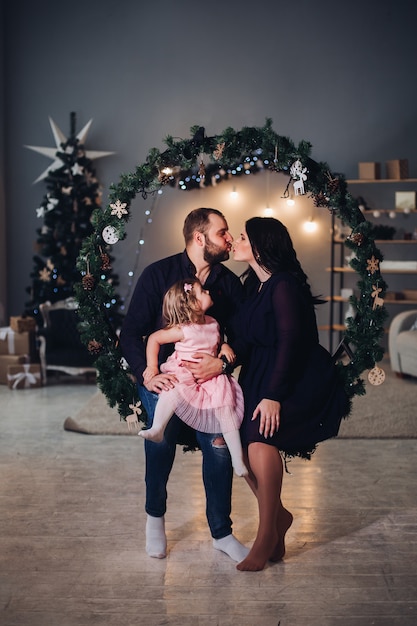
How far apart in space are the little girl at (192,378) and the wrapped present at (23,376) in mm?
4229

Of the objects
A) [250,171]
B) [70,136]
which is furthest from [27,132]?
[250,171]

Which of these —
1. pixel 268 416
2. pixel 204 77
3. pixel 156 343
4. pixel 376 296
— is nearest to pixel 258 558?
pixel 268 416

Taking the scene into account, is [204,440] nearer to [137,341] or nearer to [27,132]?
[137,341]

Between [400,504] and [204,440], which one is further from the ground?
[204,440]

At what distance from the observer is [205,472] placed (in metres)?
3.26

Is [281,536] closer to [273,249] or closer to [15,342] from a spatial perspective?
[273,249]

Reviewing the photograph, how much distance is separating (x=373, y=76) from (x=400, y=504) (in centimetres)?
622

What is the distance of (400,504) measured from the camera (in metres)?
3.98

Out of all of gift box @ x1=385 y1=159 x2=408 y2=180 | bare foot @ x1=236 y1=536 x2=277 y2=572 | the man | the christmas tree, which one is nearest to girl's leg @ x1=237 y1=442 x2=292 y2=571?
bare foot @ x1=236 y1=536 x2=277 y2=572

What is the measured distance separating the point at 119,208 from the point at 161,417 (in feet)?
2.99

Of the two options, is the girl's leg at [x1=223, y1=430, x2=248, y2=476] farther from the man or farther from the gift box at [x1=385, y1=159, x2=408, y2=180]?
the gift box at [x1=385, y1=159, x2=408, y2=180]

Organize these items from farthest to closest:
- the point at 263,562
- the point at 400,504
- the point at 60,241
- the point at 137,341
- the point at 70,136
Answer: the point at 70,136 < the point at 60,241 < the point at 400,504 < the point at 137,341 < the point at 263,562

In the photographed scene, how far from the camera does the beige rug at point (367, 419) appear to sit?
17.8 feet

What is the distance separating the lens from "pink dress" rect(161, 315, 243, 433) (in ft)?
10.3
